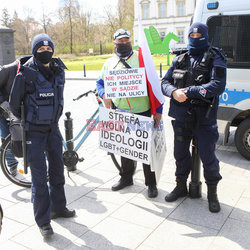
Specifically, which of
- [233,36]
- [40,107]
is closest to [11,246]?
[40,107]

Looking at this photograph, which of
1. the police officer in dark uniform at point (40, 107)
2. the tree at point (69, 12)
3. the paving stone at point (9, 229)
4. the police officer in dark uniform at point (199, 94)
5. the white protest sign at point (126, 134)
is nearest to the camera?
the police officer in dark uniform at point (40, 107)

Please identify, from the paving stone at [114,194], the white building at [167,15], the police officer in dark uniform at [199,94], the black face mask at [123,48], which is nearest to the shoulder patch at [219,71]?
the police officer in dark uniform at [199,94]

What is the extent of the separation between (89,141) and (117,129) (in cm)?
292

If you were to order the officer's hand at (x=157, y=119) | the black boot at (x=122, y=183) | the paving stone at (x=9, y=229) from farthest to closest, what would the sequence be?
the black boot at (x=122, y=183)
the officer's hand at (x=157, y=119)
the paving stone at (x=9, y=229)

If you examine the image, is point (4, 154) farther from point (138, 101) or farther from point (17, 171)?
point (138, 101)

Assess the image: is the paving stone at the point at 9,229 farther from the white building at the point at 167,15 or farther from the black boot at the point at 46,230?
the white building at the point at 167,15

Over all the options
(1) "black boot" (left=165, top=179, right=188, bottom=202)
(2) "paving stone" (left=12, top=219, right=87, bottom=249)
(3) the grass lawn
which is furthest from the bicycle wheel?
(3) the grass lawn

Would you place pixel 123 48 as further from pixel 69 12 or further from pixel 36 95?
pixel 69 12

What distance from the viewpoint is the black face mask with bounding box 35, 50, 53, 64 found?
11.0 ft

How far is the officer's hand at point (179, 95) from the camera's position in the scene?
3.59 metres

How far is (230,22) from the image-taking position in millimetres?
5473

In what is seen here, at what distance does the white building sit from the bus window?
6290 centimetres

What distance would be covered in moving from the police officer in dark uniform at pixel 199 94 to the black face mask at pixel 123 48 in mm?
585

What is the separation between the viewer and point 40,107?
10.8ft
